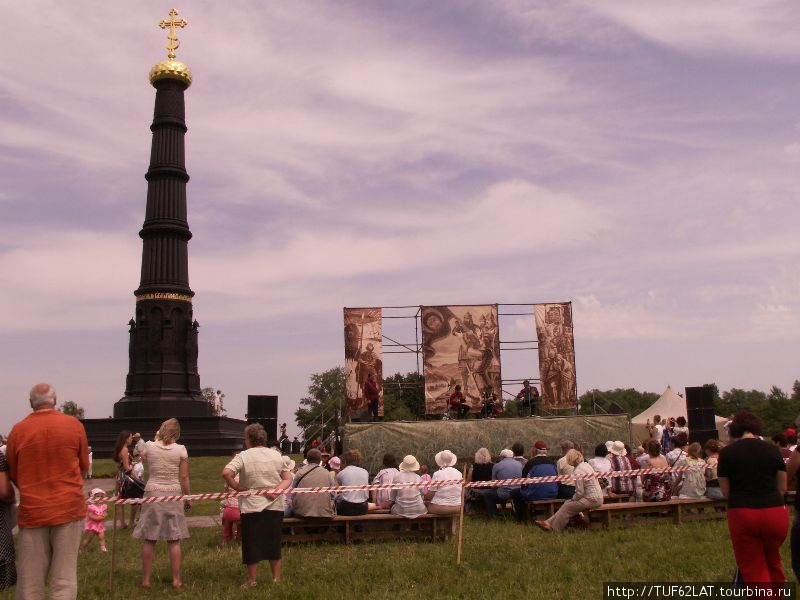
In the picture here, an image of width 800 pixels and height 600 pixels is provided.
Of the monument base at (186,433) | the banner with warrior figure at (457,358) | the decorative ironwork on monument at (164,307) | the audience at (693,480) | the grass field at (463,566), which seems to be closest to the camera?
the grass field at (463,566)

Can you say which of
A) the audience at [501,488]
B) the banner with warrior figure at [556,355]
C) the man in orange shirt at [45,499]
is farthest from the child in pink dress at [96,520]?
the banner with warrior figure at [556,355]

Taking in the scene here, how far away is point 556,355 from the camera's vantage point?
2733 cm

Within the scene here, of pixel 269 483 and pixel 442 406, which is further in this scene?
pixel 442 406

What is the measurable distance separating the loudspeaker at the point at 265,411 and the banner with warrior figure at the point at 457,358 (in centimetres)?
649

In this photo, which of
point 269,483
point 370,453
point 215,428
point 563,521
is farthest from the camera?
point 215,428

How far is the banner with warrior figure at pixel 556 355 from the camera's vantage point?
27141 millimetres

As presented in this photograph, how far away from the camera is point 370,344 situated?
86.7 feet

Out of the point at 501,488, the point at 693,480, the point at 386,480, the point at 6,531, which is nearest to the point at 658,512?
the point at 693,480

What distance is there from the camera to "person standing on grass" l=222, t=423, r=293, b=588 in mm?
7719

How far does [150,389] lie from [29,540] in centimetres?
2866

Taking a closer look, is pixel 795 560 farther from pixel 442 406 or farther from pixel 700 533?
pixel 442 406

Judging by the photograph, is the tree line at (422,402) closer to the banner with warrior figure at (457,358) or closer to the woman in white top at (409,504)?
the banner with warrior figure at (457,358)

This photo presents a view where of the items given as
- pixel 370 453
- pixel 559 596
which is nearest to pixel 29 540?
pixel 559 596

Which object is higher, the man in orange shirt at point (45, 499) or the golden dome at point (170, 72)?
the golden dome at point (170, 72)
